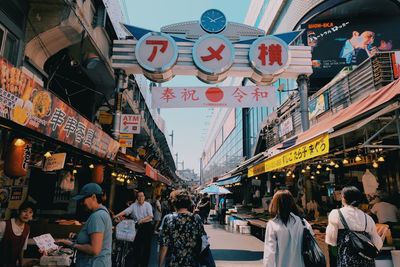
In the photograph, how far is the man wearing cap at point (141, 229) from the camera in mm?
7305

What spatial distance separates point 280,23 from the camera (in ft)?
73.4

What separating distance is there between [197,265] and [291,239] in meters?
1.23

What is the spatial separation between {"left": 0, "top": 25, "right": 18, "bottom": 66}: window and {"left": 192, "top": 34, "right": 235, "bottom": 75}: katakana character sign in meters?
5.84

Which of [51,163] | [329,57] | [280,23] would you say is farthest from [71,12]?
[280,23]

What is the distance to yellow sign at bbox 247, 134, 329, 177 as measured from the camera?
544 cm

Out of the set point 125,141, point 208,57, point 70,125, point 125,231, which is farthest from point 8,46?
point 208,57

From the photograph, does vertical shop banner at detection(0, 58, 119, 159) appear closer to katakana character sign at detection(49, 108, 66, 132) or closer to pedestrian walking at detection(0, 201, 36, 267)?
katakana character sign at detection(49, 108, 66, 132)

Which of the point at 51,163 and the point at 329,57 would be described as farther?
the point at 329,57

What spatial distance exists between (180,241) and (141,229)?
4.31 m

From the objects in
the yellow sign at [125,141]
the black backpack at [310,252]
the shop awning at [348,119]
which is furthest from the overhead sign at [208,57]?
the black backpack at [310,252]

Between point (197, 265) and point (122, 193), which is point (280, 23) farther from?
point (197, 265)

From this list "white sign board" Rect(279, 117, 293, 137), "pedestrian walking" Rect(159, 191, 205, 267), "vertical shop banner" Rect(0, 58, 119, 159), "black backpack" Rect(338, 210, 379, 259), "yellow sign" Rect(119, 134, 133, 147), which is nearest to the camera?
"pedestrian walking" Rect(159, 191, 205, 267)

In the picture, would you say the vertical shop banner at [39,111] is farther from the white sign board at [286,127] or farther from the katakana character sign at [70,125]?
the white sign board at [286,127]

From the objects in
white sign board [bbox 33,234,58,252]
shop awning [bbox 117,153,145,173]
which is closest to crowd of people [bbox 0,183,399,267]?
white sign board [bbox 33,234,58,252]
